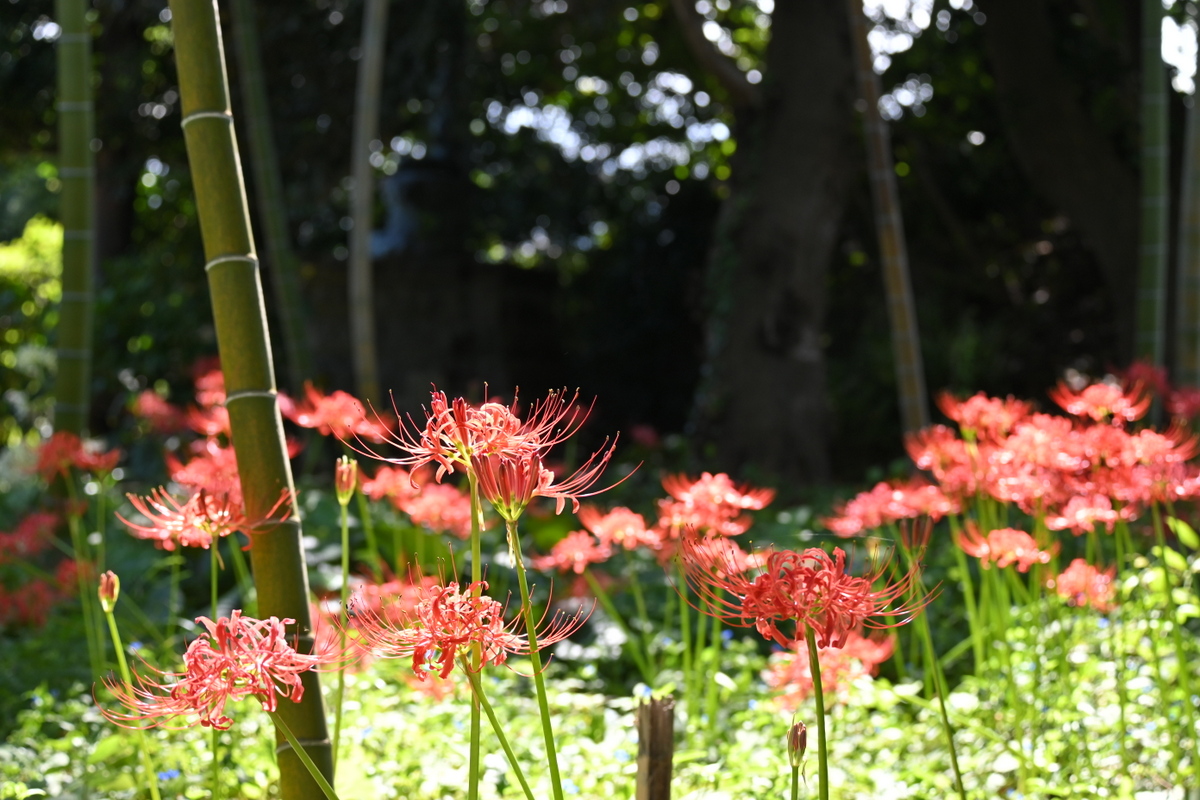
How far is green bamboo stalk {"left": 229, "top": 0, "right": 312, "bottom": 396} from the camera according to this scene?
527cm

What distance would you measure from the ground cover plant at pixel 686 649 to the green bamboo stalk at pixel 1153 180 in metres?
1.91

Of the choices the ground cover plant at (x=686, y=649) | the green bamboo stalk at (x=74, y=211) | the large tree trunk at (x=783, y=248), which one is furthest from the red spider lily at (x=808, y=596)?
the large tree trunk at (x=783, y=248)

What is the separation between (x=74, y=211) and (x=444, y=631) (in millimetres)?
3261

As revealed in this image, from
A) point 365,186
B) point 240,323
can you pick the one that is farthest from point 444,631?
point 365,186

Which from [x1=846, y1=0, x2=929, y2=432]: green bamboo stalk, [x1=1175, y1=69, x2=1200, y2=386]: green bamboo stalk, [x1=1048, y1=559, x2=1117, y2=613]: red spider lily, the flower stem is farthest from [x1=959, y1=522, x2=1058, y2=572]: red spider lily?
[x1=846, y1=0, x2=929, y2=432]: green bamboo stalk

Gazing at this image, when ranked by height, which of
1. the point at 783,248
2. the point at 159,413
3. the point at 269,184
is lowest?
the point at 159,413

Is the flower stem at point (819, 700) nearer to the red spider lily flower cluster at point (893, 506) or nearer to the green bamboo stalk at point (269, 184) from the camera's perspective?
the red spider lily flower cluster at point (893, 506)

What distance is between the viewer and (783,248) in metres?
6.15

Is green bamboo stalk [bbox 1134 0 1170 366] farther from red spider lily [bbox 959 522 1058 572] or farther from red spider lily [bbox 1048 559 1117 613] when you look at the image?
red spider lily [bbox 959 522 1058 572]

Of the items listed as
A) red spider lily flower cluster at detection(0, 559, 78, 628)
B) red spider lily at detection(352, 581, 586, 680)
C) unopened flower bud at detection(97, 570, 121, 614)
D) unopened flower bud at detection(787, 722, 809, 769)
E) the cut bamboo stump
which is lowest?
the cut bamboo stump

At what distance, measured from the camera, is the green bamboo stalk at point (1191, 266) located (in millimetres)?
3846

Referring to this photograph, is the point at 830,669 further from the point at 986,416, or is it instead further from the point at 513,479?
the point at 513,479

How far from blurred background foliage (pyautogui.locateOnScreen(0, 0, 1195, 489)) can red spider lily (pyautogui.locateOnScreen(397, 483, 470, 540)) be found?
3.81 m

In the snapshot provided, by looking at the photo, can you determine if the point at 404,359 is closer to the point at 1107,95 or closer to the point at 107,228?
the point at 107,228
